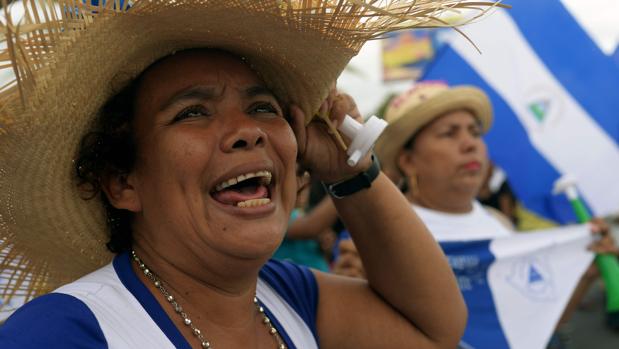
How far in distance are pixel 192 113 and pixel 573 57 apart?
3263 mm

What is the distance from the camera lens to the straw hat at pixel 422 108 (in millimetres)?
3188

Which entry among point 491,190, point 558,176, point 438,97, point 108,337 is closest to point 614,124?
point 558,176

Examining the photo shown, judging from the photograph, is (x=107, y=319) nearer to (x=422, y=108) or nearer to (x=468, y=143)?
(x=422, y=108)

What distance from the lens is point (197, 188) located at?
1423mm

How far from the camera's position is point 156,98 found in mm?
1488

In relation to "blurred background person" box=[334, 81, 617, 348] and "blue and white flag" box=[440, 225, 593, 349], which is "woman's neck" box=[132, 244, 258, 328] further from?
"blurred background person" box=[334, 81, 617, 348]

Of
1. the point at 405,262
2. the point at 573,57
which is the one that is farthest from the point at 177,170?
the point at 573,57

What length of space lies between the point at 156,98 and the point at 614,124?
3276 millimetres

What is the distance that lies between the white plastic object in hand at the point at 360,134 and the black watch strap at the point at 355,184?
0.24ft

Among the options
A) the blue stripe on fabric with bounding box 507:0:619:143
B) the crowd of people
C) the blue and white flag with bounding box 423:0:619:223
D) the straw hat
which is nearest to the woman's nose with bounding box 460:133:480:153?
the straw hat

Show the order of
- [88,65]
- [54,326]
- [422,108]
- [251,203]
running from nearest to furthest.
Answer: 1. [54,326]
2. [88,65]
3. [251,203]
4. [422,108]

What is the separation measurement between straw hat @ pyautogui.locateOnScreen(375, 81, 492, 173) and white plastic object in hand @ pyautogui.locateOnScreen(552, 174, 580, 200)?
64cm

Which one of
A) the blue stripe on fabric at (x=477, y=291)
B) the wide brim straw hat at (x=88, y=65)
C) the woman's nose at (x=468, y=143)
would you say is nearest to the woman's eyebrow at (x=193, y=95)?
the wide brim straw hat at (x=88, y=65)

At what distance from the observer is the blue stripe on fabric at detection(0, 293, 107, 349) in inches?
44.8
